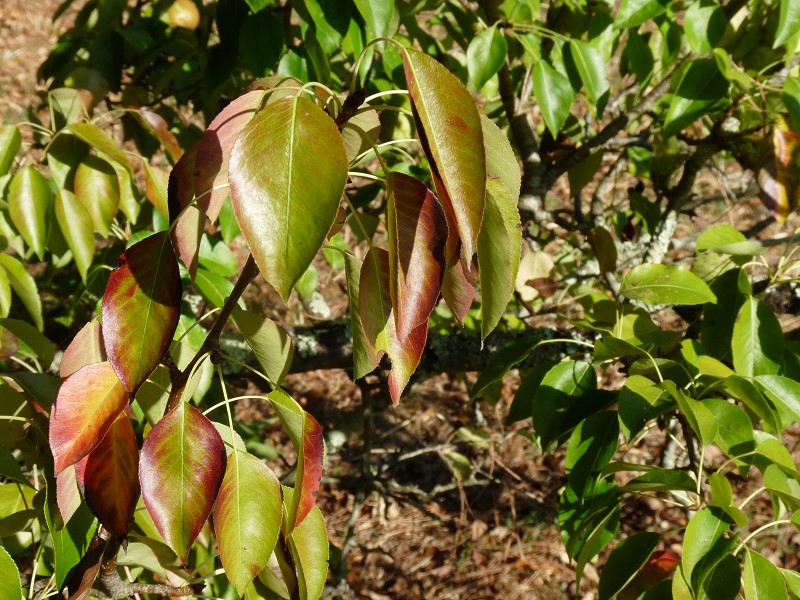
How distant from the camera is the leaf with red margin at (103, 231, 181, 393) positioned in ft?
2.25

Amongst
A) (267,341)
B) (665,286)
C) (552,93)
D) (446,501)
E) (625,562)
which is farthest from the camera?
(446,501)

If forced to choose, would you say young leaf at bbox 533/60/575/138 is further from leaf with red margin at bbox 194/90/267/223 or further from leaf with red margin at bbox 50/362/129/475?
leaf with red margin at bbox 50/362/129/475

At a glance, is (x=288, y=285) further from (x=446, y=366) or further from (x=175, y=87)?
(x=175, y=87)

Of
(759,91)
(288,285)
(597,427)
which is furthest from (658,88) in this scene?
(288,285)

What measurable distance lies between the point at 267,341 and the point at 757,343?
917 mm

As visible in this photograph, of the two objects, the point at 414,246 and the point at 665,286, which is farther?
the point at 665,286

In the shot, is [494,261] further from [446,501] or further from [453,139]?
[446,501]

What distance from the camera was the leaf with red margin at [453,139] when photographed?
567 mm

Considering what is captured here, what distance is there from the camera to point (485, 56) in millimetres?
1545

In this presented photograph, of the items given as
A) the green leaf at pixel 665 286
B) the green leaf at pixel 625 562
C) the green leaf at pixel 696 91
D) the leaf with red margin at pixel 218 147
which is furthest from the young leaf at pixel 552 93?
the leaf with red margin at pixel 218 147

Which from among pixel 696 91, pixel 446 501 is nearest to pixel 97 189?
pixel 696 91

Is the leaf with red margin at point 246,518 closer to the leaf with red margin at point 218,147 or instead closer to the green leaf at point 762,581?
the leaf with red margin at point 218,147

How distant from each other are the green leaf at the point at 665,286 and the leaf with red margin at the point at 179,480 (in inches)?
33.2

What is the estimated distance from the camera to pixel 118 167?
1623 millimetres
